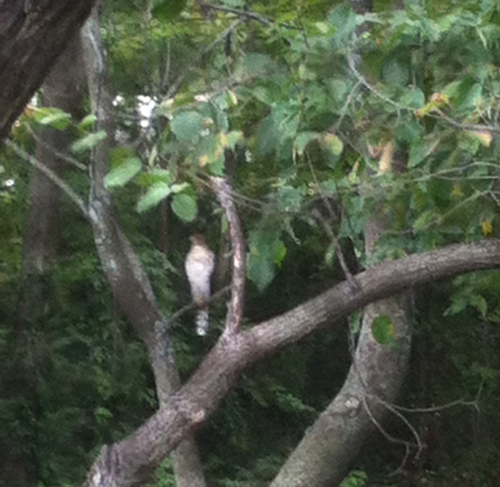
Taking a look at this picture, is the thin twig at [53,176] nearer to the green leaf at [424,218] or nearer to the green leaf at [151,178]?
the green leaf at [424,218]

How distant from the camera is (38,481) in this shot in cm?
608

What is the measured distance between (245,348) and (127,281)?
1.14 meters

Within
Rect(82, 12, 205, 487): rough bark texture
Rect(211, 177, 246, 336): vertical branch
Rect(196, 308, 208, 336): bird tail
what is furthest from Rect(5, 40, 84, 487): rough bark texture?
Rect(211, 177, 246, 336): vertical branch

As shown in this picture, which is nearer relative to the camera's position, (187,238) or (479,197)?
(479,197)

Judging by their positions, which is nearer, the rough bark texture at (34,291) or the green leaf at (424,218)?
the green leaf at (424,218)

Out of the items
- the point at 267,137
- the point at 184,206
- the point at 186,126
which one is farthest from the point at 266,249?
the point at 184,206

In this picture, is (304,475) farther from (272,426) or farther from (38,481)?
(272,426)

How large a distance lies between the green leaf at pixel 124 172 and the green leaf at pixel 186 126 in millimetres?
225

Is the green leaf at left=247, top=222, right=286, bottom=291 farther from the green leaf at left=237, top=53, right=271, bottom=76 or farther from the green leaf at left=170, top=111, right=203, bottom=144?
the green leaf at left=170, top=111, right=203, bottom=144

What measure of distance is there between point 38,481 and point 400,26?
424 cm

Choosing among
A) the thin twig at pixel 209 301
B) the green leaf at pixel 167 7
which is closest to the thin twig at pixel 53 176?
the thin twig at pixel 209 301

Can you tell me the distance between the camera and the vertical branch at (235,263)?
3.60 metres

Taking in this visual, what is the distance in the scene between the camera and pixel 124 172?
180 centimetres

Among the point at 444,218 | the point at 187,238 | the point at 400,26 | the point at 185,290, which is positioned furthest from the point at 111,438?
the point at 400,26
